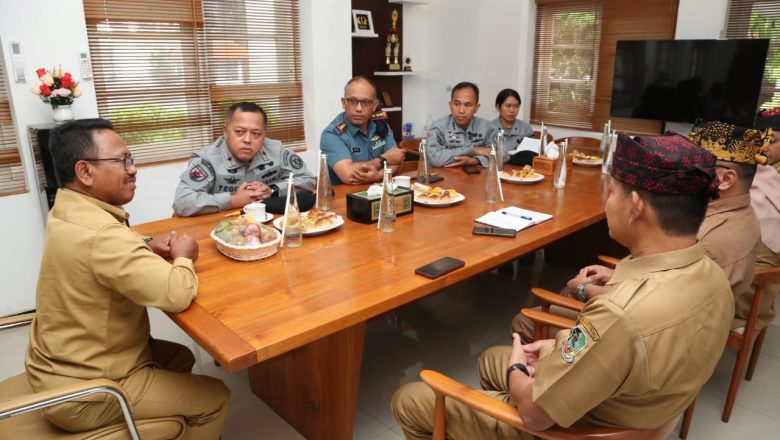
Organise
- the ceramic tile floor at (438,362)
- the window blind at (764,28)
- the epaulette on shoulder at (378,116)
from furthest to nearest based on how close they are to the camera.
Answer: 1. the window blind at (764,28)
2. the epaulette on shoulder at (378,116)
3. the ceramic tile floor at (438,362)

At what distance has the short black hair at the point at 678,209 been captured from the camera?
1.10 metres

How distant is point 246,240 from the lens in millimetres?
1798

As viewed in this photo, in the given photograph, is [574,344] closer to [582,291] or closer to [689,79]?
[582,291]

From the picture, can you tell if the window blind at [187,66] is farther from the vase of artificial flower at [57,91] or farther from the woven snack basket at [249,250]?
the woven snack basket at [249,250]

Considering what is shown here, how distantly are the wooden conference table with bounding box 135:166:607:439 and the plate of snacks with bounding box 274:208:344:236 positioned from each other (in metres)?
0.03

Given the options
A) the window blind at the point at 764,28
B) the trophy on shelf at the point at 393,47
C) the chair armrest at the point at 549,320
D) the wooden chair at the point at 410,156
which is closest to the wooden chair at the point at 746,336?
the chair armrest at the point at 549,320

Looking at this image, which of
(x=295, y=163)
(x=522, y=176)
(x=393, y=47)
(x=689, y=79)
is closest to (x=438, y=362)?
(x=522, y=176)

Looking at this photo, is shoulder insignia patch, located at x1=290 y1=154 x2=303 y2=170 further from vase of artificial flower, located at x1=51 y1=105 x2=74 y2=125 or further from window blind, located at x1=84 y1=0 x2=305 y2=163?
window blind, located at x1=84 y1=0 x2=305 y2=163

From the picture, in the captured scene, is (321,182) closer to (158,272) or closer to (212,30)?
(158,272)

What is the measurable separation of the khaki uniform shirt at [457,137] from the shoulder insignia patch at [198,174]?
5.16ft

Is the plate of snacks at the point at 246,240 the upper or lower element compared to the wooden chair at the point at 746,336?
upper

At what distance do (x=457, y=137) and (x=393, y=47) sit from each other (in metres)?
2.05

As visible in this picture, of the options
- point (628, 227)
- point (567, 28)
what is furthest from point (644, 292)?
point (567, 28)

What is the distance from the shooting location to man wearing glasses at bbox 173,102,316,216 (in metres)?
2.33
